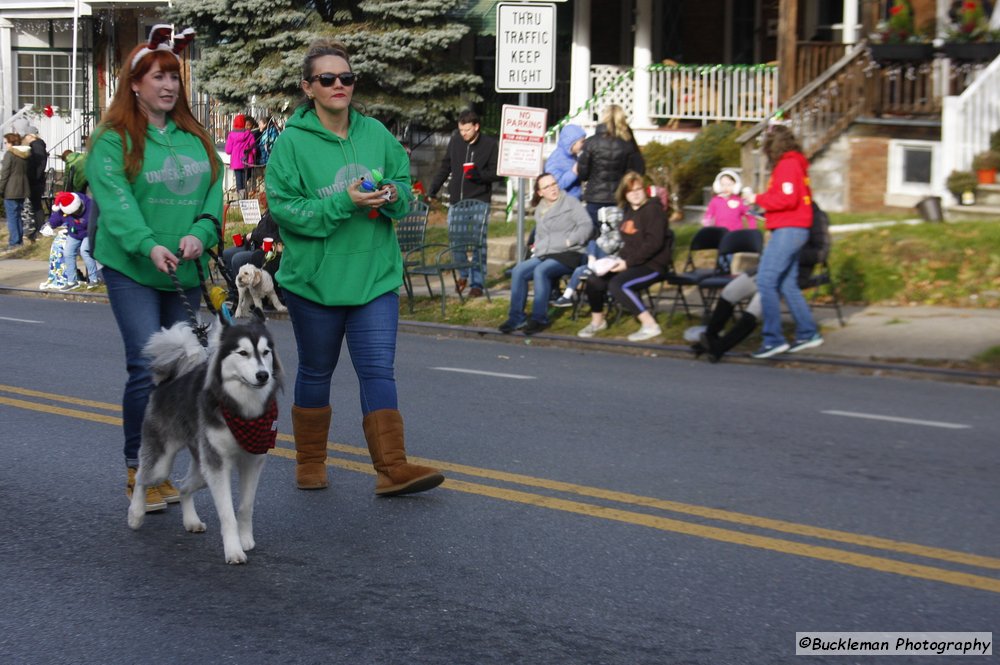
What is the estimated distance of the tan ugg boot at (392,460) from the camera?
6832 millimetres

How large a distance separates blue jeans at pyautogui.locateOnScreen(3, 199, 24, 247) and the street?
16.0m

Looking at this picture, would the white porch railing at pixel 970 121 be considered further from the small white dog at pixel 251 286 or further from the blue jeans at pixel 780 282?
the small white dog at pixel 251 286

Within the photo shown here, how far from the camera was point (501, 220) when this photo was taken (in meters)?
22.4

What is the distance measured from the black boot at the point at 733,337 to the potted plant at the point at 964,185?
19.2 ft

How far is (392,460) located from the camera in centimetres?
685

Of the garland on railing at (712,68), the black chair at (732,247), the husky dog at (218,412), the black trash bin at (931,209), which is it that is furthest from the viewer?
the garland on railing at (712,68)

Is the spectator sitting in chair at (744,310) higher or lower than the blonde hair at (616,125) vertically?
lower

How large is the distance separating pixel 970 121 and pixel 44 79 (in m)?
25.8

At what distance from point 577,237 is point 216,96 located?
12.6 meters

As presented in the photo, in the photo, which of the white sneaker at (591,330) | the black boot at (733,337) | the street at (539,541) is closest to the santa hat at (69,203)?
the white sneaker at (591,330)

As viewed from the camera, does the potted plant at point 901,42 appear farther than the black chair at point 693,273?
Yes

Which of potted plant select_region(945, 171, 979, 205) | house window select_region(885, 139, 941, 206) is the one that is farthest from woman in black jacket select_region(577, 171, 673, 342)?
house window select_region(885, 139, 941, 206)

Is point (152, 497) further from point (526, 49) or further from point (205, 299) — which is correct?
point (526, 49)

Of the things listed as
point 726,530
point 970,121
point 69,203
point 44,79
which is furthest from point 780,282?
point 44,79
